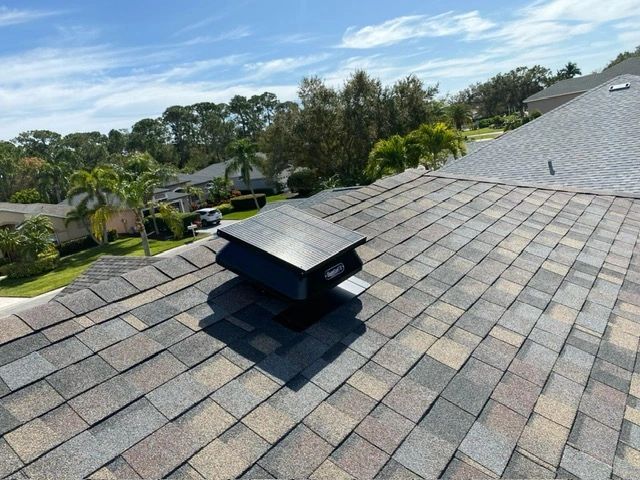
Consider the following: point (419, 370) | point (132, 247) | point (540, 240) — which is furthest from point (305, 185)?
point (419, 370)

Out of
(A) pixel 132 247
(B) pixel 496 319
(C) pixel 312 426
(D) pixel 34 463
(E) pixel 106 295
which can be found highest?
(E) pixel 106 295

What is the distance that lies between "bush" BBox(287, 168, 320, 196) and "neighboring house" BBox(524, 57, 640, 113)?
141 feet

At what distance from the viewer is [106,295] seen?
3582 mm

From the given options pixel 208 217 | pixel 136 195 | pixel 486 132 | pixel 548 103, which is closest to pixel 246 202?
pixel 208 217

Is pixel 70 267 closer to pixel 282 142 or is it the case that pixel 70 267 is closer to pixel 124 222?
pixel 124 222

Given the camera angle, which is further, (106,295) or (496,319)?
(496,319)

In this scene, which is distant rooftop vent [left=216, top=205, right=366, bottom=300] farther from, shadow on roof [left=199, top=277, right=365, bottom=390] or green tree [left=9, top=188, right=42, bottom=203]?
green tree [left=9, top=188, right=42, bottom=203]

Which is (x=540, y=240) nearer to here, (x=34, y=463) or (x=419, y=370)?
(x=419, y=370)

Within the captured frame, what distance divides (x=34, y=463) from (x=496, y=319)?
390cm

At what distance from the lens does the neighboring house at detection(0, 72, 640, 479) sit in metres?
2.36

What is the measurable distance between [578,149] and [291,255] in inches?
568

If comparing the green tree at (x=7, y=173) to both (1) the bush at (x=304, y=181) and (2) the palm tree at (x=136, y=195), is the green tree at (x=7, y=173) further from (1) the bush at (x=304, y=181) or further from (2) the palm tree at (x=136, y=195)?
(2) the palm tree at (x=136, y=195)

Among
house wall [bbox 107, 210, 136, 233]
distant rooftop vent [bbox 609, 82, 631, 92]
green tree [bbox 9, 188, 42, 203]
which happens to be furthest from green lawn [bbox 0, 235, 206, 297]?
green tree [bbox 9, 188, 42, 203]

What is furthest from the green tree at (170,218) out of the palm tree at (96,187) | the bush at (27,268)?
the bush at (27,268)
